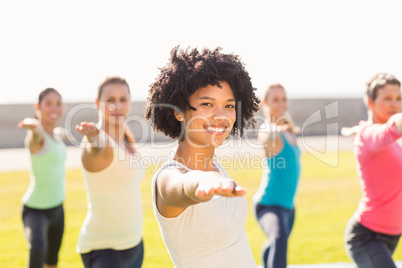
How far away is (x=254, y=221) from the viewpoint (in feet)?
28.9

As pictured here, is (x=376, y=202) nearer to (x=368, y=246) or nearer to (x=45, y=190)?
(x=368, y=246)

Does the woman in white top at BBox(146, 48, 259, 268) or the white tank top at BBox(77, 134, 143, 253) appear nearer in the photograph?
the woman in white top at BBox(146, 48, 259, 268)

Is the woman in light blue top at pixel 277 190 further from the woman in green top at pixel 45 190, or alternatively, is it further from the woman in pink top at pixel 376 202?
the woman in green top at pixel 45 190

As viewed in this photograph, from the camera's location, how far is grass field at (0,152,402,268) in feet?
20.9

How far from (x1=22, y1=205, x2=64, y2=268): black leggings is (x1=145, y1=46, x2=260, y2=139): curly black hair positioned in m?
2.46

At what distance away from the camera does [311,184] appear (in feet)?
42.3

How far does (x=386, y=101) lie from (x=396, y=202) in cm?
99

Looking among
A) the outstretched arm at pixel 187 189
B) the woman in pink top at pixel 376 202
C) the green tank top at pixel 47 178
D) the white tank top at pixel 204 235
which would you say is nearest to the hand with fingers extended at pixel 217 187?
the outstretched arm at pixel 187 189

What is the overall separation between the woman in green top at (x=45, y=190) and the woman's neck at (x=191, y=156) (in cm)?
275

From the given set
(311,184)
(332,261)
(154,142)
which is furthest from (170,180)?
(154,142)

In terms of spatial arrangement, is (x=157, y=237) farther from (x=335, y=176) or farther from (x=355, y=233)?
(x=335, y=176)

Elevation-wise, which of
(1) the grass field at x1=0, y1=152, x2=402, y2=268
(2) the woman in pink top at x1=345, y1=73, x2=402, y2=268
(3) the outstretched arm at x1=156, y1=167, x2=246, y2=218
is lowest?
(1) the grass field at x1=0, y1=152, x2=402, y2=268

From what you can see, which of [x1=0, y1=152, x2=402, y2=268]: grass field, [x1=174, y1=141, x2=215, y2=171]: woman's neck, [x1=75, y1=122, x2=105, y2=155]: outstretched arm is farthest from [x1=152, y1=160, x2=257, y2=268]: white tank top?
[x1=0, y1=152, x2=402, y2=268]: grass field

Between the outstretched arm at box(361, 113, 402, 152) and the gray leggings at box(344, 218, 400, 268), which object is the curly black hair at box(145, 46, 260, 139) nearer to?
the outstretched arm at box(361, 113, 402, 152)
